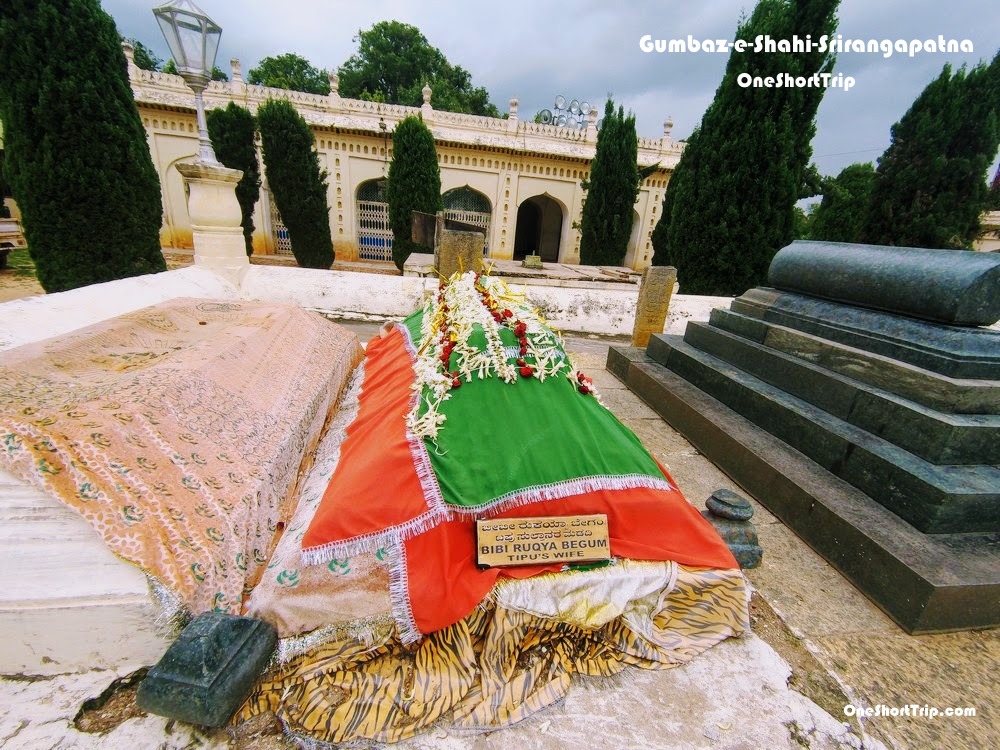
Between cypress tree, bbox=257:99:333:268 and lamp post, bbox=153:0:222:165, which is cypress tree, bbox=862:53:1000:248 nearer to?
lamp post, bbox=153:0:222:165

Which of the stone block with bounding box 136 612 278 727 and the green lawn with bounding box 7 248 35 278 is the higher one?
the stone block with bounding box 136 612 278 727

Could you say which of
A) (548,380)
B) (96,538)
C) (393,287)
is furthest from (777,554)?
(393,287)

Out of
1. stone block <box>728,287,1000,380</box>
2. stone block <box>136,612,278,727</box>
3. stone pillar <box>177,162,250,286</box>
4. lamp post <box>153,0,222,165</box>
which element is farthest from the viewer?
stone pillar <box>177,162,250,286</box>

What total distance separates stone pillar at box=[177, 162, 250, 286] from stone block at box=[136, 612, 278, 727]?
12.8 ft

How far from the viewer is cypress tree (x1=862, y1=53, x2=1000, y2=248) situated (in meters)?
8.84

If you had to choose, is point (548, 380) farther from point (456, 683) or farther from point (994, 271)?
Result: point (994, 271)

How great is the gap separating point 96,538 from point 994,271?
408 centimetres

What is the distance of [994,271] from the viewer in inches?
90.0

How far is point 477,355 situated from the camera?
198cm

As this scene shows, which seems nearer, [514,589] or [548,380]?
[514,589]

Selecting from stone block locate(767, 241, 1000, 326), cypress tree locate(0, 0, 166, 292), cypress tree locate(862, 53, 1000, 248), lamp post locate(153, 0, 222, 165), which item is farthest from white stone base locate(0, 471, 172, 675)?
cypress tree locate(862, 53, 1000, 248)

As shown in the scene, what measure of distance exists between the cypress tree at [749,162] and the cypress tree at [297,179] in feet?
31.5

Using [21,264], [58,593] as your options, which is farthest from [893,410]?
[21,264]

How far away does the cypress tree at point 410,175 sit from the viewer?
476 inches
